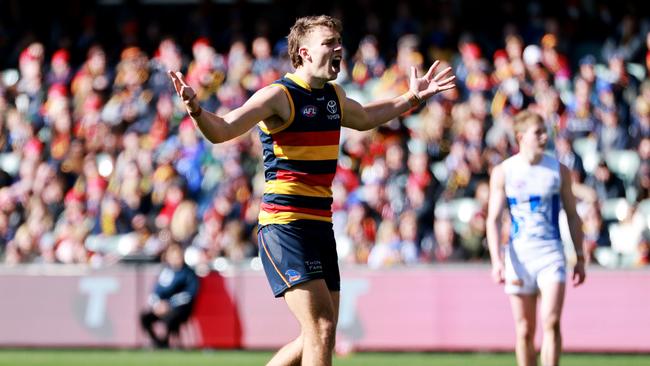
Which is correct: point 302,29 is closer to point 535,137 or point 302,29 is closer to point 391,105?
point 391,105

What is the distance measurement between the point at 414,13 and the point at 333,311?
1477 centimetres

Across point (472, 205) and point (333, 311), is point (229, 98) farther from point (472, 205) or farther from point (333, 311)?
point (333, 311)

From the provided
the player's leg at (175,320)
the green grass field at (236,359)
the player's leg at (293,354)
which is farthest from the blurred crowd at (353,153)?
the player's leg at (293,354)

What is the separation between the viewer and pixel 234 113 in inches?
289

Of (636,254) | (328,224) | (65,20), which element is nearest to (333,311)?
(328,224)

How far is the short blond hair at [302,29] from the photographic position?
308 inches

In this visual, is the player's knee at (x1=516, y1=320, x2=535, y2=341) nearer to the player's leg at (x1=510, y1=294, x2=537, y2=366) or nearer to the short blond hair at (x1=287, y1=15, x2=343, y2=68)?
the player's leg at (x1=510, y1=294, x2=537, y2=366)

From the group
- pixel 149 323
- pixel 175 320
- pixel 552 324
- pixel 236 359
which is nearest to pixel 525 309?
pixel 552 324

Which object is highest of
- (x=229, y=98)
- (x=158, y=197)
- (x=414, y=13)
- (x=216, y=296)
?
(x=414, y=13)

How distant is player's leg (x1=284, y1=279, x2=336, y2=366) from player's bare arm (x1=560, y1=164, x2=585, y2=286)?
2715 millimetres

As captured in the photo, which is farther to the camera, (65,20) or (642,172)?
(65,20)

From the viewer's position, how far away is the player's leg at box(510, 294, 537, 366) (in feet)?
30.9

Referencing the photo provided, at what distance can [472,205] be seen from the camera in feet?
54.6

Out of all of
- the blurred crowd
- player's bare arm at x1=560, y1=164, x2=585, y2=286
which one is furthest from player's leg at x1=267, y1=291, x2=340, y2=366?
the blurred crowd
